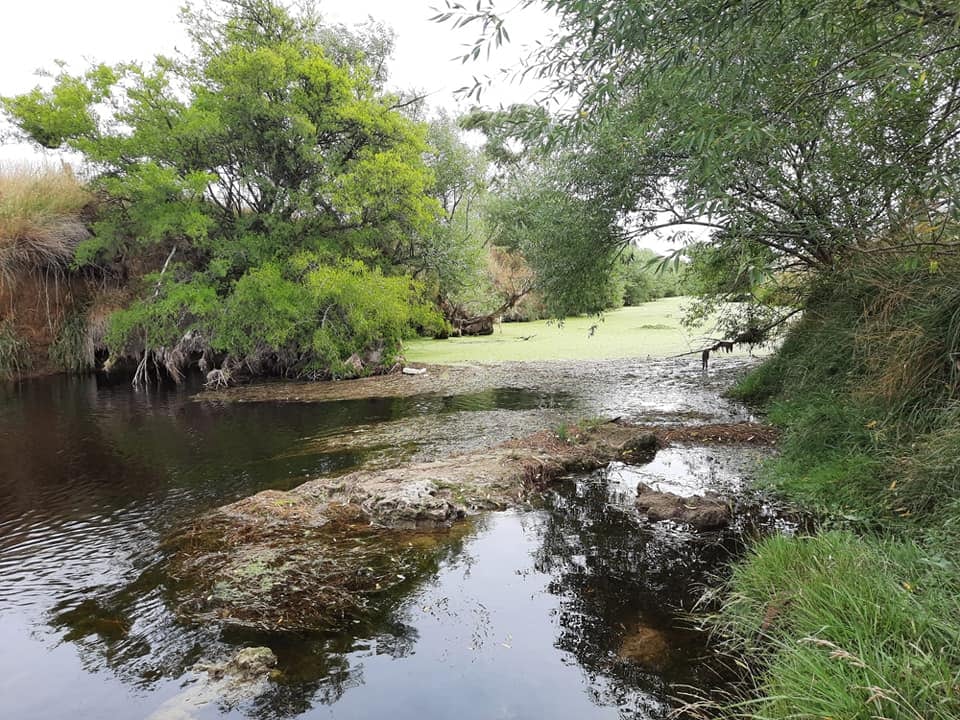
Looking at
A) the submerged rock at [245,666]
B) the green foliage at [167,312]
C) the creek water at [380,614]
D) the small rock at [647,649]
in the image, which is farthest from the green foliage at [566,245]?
the submerged rock at [245,666]

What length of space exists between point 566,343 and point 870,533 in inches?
623

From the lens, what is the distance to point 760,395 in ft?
35.4

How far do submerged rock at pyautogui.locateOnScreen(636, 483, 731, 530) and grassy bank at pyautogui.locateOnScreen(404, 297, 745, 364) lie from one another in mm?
9158

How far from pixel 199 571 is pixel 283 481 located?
8.80 ft

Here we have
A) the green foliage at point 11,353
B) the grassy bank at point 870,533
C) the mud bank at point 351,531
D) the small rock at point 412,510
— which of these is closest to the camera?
the grassy bank at point 870,533

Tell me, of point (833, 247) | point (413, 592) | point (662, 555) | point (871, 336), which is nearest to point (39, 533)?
point (413, 592)

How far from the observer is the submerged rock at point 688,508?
17.8 feet

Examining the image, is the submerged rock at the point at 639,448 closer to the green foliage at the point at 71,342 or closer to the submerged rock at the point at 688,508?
the submerged rock at the point at 688,508

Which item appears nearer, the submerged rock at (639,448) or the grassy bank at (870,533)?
the grassy bank at (870,533)

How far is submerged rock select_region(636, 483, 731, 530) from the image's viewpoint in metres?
5.42

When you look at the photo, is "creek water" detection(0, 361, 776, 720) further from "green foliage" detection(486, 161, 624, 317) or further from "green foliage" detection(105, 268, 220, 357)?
"green foliage" detection(105, 268, 220, 357)

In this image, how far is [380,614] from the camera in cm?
430

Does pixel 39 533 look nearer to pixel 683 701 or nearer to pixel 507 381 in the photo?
pixel 683 701

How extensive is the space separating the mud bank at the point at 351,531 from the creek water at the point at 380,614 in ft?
0.61
